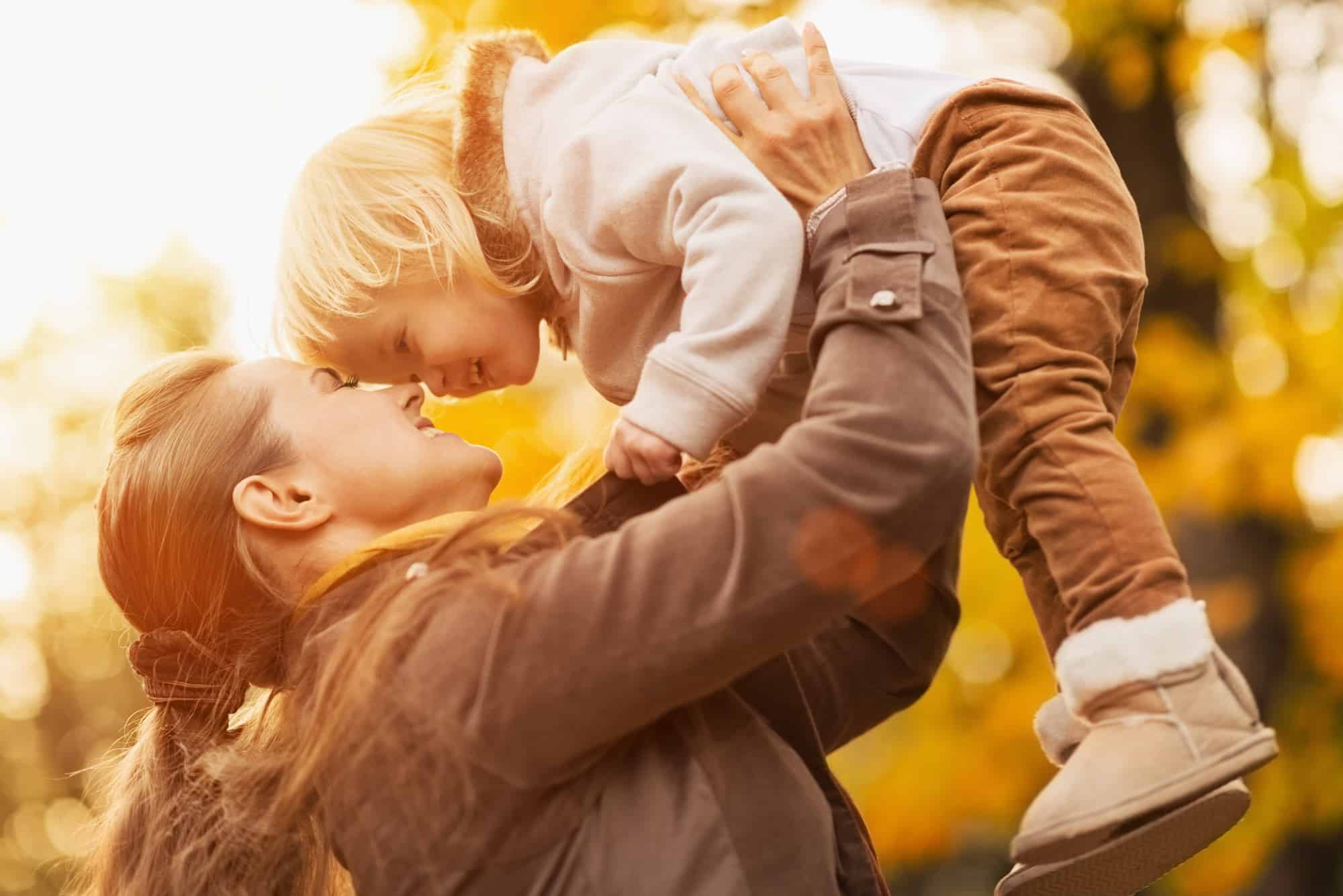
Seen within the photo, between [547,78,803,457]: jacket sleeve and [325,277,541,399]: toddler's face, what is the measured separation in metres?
0.35

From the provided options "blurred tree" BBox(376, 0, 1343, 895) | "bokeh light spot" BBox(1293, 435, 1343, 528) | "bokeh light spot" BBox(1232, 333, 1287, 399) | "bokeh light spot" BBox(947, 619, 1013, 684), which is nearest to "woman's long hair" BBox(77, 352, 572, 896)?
"blurred tree" BBox(376, 0, 1343, 895)

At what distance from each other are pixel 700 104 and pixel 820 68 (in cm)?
19

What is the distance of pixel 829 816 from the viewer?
1.83 meters

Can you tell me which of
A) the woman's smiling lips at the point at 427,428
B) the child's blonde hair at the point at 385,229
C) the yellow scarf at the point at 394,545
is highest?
the child's blonde hair at the point at 385,229

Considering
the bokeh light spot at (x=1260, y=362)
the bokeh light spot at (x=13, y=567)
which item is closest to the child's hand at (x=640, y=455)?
the bokeh light spot at (x=1260, y=362)

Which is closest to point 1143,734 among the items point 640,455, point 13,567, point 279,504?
point 640,455

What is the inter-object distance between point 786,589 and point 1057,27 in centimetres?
491

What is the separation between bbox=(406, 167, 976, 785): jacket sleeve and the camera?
1547 millimetres

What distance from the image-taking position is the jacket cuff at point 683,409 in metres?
1.84

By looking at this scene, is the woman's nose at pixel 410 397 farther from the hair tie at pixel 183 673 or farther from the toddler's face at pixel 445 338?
the hair tie at pixel 183 673

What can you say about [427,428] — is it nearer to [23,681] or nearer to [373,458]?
[373,458]

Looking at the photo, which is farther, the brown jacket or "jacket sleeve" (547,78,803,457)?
"jacket sleeve" (547,78,803,457)

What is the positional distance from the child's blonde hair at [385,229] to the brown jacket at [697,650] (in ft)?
1.87

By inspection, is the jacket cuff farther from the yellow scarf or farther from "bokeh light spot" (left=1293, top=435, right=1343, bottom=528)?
"bokeh light spot" (left=1293, top=435, right=1343, bottom=528)
